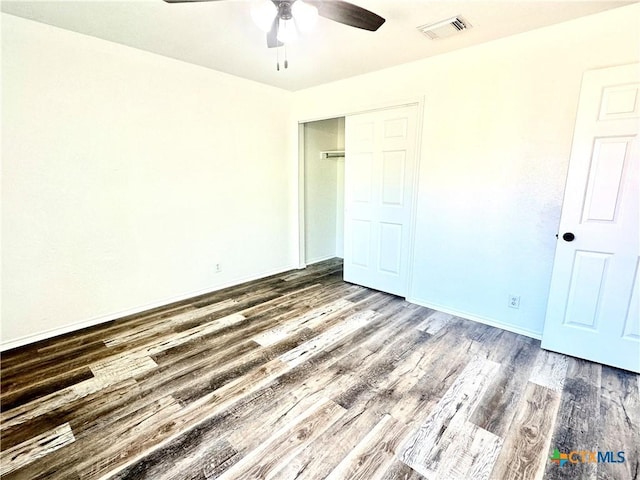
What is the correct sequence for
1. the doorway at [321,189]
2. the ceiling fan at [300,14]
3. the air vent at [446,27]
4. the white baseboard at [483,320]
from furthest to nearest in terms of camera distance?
the doorway at [321,189] < the white baseboard at [483,320] < the air vent at [446,27] < the ceiling fan at [300,14]

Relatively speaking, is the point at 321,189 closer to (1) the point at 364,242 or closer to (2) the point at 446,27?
(1) the point at 364,242

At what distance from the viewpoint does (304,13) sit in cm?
164

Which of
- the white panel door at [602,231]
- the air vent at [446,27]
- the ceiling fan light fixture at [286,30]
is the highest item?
the air vent at [446,27]

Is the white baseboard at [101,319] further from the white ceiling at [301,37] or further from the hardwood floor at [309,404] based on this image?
the white ceiling at [301,37]

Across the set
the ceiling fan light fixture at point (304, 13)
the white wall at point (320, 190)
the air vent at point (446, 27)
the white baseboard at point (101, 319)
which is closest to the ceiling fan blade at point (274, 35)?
the ceiling fan light fixture at point (304, 13)

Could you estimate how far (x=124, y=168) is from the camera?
9.36 feet

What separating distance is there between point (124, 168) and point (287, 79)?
6.76 ft

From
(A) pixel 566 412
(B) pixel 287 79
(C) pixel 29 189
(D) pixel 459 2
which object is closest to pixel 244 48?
(B) pixel 287 79

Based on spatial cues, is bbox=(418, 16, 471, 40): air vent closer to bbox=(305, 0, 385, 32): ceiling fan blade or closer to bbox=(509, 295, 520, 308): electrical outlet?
bbox=(305, 0, 385, 32): ceiling fan blade

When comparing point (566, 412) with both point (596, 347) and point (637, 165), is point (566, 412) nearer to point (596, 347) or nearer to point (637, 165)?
point (596, 347)

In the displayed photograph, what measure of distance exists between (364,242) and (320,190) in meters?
1.47

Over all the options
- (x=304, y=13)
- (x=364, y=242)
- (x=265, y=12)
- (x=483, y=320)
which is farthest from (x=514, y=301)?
(x=265, y=12)

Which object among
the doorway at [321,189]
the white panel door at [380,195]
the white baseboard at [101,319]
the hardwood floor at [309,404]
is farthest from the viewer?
the doorway at [321,189]

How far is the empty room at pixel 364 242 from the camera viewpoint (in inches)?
64.3
